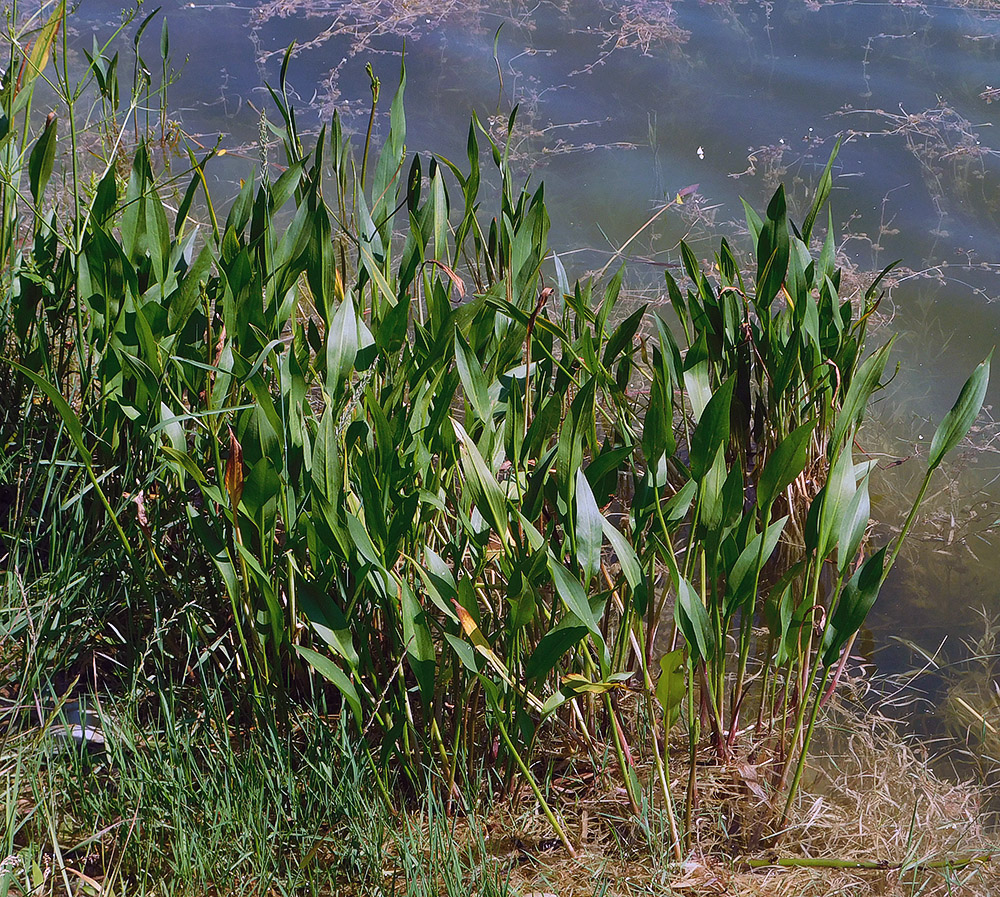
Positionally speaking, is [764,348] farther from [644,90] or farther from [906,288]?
[644,90]

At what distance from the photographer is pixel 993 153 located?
3.16 m

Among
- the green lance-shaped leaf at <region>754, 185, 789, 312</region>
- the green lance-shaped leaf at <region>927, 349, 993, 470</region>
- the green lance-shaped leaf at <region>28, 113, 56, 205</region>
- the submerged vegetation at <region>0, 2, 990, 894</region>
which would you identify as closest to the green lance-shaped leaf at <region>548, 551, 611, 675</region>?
the submerged vegetation at <region>0, 2, 990, 894</region>

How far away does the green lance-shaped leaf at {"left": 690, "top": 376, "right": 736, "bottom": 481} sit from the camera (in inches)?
52.5

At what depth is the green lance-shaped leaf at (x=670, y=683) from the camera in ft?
4.33

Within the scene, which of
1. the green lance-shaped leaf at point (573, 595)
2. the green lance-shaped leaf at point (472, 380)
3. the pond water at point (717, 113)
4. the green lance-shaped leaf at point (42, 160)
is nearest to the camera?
the green lance-shaped leaf at point (573, 595)

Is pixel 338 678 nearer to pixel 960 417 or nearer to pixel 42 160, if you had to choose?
pixel 960 417

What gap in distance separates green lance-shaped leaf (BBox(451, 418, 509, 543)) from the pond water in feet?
3.87

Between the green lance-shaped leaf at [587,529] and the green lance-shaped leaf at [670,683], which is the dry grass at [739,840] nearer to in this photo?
the green lance-shaped leaf at [670,683]

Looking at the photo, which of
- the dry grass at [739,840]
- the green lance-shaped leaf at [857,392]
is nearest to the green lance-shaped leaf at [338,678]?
the dry grass at [739,840]

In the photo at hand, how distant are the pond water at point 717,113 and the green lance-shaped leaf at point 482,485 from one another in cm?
118

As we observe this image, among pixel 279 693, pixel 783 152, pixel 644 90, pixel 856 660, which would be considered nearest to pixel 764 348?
pixel 856 660

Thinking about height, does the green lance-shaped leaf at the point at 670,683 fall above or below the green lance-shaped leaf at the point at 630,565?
below

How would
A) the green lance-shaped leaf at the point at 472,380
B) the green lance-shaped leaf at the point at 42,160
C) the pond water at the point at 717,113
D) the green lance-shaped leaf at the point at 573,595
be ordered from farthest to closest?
the pond water at the point at 717,113 < the green lance-shaped leaf at the point at 42,160 < the green lance-shaped leaf at the point at 472,380 < the green lance-shaped leaf at the point at 573,595

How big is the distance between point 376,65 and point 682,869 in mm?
3159
